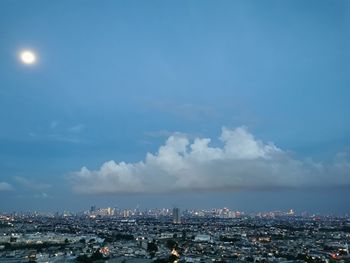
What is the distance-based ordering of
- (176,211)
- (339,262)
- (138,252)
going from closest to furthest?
(339,262) < (138,252) < (176,211)

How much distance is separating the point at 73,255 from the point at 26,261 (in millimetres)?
4989

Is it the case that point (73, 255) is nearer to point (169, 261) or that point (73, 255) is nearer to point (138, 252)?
Answer: point (138, 252)

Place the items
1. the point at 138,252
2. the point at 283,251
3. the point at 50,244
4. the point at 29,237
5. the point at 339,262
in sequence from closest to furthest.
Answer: the point at 339,262
the point at 138,252
the point at 283,251
the point at 50,244
the point at 29,237

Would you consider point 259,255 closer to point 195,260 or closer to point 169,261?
point 195,260

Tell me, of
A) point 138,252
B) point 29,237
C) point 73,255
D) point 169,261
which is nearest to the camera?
point 169,261

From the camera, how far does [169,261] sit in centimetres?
3328

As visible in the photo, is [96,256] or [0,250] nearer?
[96,256]

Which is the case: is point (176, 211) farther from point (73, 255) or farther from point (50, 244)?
point (73, 255)

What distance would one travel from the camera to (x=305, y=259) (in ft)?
120

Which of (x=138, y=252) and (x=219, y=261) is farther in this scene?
(x=138, y=252)

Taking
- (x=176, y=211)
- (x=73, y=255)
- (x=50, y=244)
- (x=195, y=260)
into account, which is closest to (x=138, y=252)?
(x=73, y=255)

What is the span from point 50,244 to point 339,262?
31404mm

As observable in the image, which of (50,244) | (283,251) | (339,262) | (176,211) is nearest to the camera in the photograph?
(339,262)

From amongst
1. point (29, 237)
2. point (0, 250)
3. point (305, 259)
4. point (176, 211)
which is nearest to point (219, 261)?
point (305, 259)
